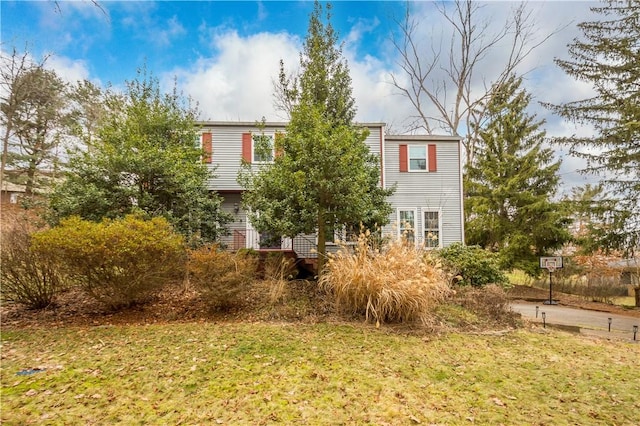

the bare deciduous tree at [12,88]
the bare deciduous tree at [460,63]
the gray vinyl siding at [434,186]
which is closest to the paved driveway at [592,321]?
the gray vinyl siding at [434,186]

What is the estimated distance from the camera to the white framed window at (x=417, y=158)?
14117 mm

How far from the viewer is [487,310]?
24.0ft

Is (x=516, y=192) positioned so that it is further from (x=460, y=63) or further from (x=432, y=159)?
(x=460, y=63)

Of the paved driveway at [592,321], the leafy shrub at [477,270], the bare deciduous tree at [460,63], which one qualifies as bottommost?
the paved driveway at [592,321]

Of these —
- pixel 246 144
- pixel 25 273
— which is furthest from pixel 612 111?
pixel 25 273

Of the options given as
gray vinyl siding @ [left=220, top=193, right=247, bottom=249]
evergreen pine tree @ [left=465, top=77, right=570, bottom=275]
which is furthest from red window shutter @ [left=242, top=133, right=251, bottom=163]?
evergreen pine tree @ [left=465, top=77, right=570, bottom=275]

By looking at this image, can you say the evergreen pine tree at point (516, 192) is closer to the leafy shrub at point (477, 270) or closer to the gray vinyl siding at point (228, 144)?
the leafy shrub at point (477, 270)

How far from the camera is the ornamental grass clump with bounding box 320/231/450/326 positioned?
6070 mm

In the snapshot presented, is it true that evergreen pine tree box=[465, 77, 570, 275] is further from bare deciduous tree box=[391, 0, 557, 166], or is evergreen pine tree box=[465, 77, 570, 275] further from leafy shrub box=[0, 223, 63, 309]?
leafy shrub box=[0, 223, 63, 309]

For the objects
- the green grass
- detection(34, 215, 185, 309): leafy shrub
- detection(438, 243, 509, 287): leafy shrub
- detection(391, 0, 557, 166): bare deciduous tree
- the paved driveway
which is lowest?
the paved driveway

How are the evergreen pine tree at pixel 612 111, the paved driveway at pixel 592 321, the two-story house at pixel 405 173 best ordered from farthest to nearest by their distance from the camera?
the two-story house at pixel 405 173 → the evergreen pine tree at pixel 612 111 → the paved driveway at pixel 592 321

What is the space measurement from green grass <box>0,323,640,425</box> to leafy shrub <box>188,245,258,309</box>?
0.86m

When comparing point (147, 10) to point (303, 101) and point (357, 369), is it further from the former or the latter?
point (357, 369)

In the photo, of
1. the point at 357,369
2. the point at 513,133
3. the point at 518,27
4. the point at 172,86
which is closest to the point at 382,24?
the point at 518,27
